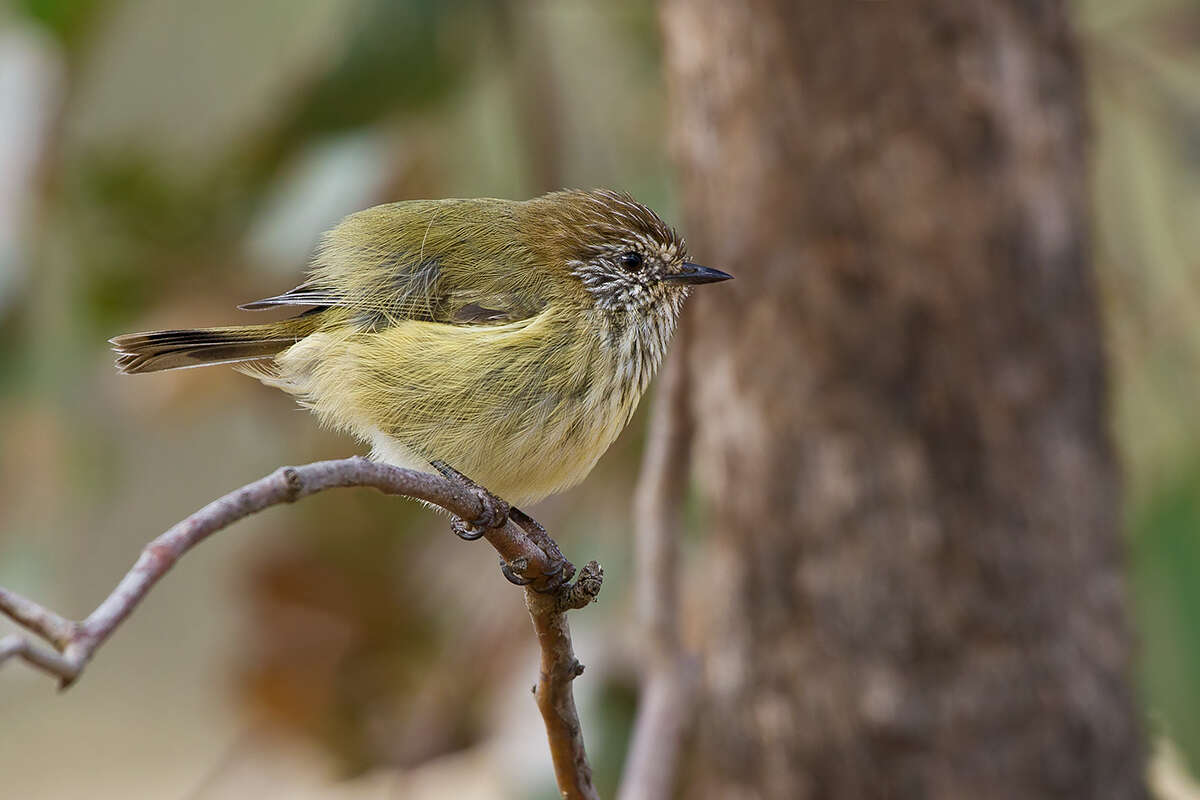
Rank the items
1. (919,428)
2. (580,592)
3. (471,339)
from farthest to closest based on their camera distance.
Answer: (919,428)
(471,339)
(580,592)

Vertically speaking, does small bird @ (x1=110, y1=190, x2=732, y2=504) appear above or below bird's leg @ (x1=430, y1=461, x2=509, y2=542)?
above

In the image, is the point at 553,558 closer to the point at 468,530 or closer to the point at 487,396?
the point at 468,530

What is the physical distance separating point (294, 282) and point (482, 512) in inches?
112

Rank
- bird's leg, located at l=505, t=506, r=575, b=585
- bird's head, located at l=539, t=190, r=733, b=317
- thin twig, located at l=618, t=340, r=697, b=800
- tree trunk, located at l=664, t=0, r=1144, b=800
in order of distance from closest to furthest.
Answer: bird's leg, located at l=505, t=506, r=575, b=585 → bird's head, located at l=539, t=190, r=733, b=317 → thin twig, located at l=618, t=340, r=697, b=800 → tree trunk, located at l=664, t=0, r=1144, b=800

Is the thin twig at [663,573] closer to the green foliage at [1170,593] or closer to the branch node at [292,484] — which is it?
the green foliage at [1170,593]

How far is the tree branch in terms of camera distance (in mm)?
989

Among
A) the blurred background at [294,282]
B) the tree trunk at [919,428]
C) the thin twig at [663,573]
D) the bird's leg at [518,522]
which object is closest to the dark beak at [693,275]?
the bird's leg at [518,522]

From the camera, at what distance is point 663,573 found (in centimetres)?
311

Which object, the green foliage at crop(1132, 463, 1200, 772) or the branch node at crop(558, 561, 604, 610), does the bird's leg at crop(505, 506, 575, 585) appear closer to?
the branch node at crop(558, 561, 604, 610)

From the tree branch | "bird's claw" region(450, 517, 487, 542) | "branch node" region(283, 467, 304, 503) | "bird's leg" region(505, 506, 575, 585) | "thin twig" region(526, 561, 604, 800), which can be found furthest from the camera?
"bird's claw" region(450, 517, 487, 542)

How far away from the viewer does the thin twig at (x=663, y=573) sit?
10.1 feet

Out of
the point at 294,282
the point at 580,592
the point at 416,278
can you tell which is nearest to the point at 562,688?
the point at 580,592

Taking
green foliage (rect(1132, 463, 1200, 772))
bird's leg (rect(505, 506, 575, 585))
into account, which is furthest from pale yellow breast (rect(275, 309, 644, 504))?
green foliage (rect(1132, 463, 1200, 772))

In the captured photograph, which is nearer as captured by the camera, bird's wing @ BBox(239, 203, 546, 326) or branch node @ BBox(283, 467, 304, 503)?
branch node @ BBox(283, 467, 304, 503)
